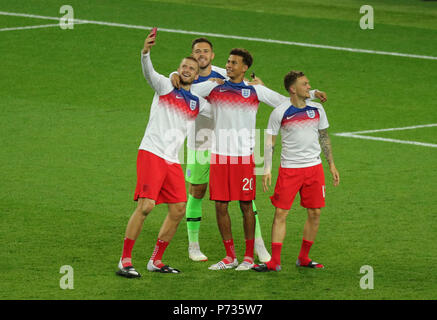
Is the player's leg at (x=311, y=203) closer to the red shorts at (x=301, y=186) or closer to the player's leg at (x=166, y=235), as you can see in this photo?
the red shorts at (x=301, y=186)

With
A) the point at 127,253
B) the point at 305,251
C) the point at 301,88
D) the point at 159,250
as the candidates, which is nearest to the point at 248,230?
the point at 305,251

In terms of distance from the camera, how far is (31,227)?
1179 centimetres

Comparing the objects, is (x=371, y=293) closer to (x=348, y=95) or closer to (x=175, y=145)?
(x=175, y=145)

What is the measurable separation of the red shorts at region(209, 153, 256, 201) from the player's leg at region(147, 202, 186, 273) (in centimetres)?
41

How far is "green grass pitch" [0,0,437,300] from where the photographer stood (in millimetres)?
10102

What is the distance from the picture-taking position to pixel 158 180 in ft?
32.9

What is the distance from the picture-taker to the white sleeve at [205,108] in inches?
409

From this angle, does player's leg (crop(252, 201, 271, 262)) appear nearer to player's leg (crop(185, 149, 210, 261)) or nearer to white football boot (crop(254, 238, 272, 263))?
white football boot (crop(254, 238, 272, 263))

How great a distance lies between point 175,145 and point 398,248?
8.91 ft

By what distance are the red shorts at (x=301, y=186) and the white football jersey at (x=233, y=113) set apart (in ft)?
1.50

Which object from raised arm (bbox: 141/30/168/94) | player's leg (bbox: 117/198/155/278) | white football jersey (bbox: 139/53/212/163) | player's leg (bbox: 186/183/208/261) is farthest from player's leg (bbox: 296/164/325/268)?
raised arm (bbox: 141/30/168/94)

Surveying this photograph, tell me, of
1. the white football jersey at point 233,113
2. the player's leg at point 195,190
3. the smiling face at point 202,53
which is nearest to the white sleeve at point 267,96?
the white football jersey at point 233,113

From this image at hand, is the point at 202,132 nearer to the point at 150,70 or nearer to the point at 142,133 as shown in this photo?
the point at 150,70

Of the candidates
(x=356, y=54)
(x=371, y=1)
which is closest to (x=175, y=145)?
(x=356, y=54)
